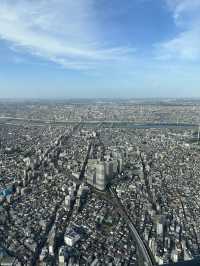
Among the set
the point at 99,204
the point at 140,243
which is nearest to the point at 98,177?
the point at 99,204

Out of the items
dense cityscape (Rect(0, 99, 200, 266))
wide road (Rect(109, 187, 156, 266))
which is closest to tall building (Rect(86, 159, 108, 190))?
dense cityscape (Rect(0, 99, 200, 266))

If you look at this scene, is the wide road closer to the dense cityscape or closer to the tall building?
the dense cityscape

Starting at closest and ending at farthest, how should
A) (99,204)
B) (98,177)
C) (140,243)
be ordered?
(140,243), (99,204), (98,177)

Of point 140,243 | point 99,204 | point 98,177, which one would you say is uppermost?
point 98,177

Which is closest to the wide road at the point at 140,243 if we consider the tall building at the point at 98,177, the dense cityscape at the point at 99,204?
the dense cityscape at the point at 99,204

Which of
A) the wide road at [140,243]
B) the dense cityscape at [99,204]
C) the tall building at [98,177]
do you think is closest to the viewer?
the wide road at [140,243]

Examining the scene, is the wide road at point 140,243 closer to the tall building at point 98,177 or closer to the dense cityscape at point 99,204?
the dense cityscape at point 99,204

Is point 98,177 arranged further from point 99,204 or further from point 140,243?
point 140,243

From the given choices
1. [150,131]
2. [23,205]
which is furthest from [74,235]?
[150,131]

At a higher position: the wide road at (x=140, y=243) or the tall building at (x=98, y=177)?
the tall building at (x=98, y=177)
